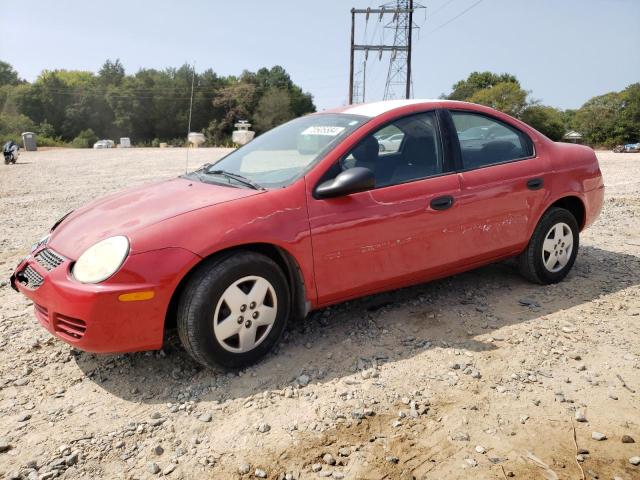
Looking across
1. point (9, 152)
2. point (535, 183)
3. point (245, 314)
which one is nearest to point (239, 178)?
point (245, 314)

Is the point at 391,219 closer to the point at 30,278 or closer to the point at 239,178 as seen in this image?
the point at 239,178

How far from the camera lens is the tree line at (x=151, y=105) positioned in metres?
68.0

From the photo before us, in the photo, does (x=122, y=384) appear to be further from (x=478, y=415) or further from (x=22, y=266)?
(x=478, y=415)

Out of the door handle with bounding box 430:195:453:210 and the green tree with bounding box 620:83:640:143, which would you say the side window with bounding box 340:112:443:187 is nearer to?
the door handle with bounding box 430:195:453:210

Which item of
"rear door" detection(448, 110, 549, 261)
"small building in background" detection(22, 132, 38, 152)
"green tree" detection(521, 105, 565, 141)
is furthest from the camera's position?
"green tree" detection(521, 105, 565, 141)

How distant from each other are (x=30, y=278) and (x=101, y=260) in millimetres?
635

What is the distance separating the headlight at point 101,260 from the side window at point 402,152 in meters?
1.47

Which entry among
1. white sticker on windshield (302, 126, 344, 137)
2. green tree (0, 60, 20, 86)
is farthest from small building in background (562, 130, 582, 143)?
green tree (0, 60, 20, 86)

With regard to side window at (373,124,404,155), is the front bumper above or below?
below

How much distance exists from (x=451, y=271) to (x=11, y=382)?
304 cm

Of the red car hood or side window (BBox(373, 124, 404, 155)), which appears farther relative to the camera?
side window (BBox(373, 124, 404, 155))

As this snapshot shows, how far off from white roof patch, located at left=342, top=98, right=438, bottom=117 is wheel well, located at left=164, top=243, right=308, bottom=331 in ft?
4.10

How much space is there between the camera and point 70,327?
108 inches

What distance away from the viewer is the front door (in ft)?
10.4
